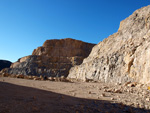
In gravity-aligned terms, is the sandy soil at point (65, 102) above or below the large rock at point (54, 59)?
below

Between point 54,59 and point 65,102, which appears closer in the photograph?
point 65,102

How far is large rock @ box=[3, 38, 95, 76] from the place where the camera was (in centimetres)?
5346

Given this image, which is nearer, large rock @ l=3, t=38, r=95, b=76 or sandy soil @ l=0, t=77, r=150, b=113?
sandy soil @ l=0, t=77, r=150, b=113

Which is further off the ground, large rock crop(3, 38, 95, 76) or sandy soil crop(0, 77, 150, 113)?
large rock crop(3, 38, 95, 76)

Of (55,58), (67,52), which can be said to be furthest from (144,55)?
(67,52)

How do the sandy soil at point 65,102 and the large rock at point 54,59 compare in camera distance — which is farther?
the large rock at point 54,59

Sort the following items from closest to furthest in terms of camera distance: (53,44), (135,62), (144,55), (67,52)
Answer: (144,55), (135,62), (67,52), (53,44)

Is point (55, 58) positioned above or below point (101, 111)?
above

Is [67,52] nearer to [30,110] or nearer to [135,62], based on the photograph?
[135,62]

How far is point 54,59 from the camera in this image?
2302 inches

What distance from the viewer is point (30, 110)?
3383 millimetres

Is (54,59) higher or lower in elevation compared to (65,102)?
higher

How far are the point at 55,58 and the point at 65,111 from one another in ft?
183

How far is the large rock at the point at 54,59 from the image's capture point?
175 feet
